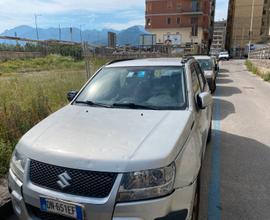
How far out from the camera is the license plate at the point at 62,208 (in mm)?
2045

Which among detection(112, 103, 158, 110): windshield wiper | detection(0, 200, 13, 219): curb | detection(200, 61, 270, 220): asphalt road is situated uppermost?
detection(112, 103, 158, 110): windshield wiper

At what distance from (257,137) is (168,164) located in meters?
4.69

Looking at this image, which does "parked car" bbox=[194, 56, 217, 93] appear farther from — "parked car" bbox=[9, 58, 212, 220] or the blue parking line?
"parked car" bbox=[9, 58, 212, 220]

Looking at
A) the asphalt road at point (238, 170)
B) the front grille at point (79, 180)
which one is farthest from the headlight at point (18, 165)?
the asphalt road at point (238, 170)

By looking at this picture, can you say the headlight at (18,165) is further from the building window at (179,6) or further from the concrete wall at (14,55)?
the building window at (179,6)

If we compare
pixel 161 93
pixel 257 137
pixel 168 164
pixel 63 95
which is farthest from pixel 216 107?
pixel 168 164

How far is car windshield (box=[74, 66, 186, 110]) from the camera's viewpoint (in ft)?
10.8

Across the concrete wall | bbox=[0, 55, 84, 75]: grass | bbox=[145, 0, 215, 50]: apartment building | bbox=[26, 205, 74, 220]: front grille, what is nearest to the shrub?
bbox=[26, 205, 74, 220]: front grille

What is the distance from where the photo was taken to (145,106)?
3219 millimetres

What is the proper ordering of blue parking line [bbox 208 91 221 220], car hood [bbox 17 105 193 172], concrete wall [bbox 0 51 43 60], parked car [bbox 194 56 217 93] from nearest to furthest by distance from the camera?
car hood [bbox 17 105 193 172] < blue parking line [bbox 208 91 221 220] < concrete wall [bbox 0 51 43 60] < parked car [bbox 194 56 217 93]

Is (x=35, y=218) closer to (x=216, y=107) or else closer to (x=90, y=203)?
(x=90, y=203)

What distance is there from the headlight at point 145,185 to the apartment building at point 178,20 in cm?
5383

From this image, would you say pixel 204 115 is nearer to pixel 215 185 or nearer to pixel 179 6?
pixel 215 185

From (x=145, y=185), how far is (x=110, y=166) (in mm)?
304
